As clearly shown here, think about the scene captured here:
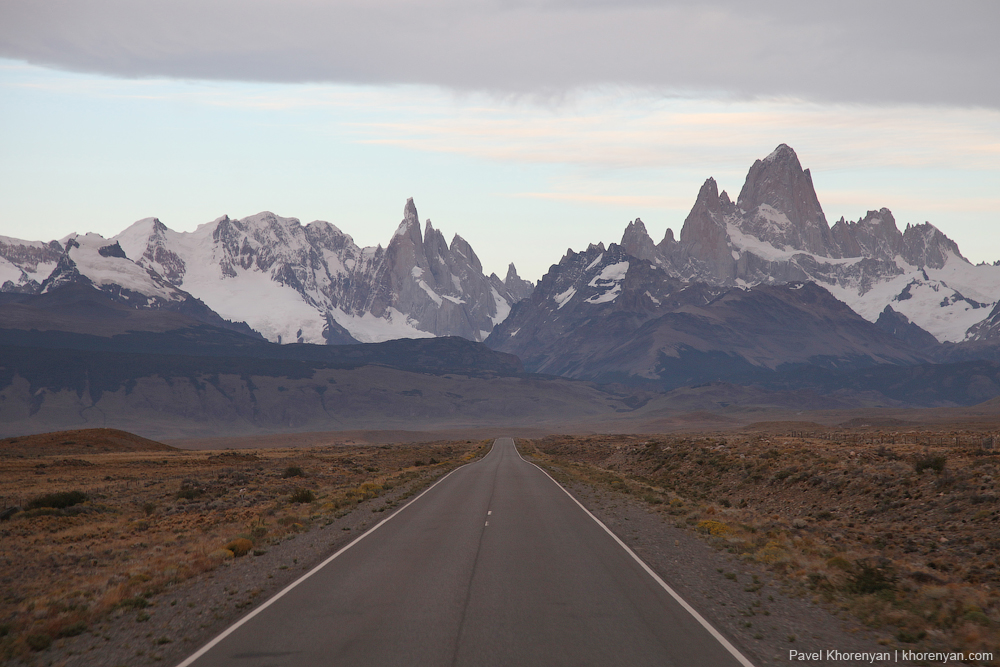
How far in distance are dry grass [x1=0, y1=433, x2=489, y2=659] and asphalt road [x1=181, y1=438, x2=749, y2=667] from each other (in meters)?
3.47

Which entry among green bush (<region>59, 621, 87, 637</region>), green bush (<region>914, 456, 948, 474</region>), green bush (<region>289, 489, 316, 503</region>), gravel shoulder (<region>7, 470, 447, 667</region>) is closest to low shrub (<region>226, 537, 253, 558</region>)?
gravel shoulder (<region>7, 470, 447, 667</region>)

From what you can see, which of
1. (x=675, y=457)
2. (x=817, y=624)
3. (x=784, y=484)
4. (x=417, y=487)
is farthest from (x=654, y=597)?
(x=675, y=457)

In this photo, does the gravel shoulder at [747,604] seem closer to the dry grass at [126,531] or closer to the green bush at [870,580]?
the green bush at [870,580]

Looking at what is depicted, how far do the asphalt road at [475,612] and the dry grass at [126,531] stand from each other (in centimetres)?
347

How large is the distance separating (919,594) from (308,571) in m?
12.6

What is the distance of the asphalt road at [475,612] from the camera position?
458 inches

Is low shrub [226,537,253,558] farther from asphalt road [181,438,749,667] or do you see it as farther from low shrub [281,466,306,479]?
low shrub [281,466,306,479]

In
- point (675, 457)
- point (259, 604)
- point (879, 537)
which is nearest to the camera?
point (259, 604)

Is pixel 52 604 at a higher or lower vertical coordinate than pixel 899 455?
lower

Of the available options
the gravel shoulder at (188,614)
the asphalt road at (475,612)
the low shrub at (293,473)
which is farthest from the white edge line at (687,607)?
the low shrub at (293,473)

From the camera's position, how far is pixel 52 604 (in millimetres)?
15656

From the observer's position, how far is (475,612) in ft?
45.9

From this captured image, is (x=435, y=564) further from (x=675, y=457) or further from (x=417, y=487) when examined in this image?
(x=675, y=457)

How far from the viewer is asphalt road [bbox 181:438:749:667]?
11.6 m
